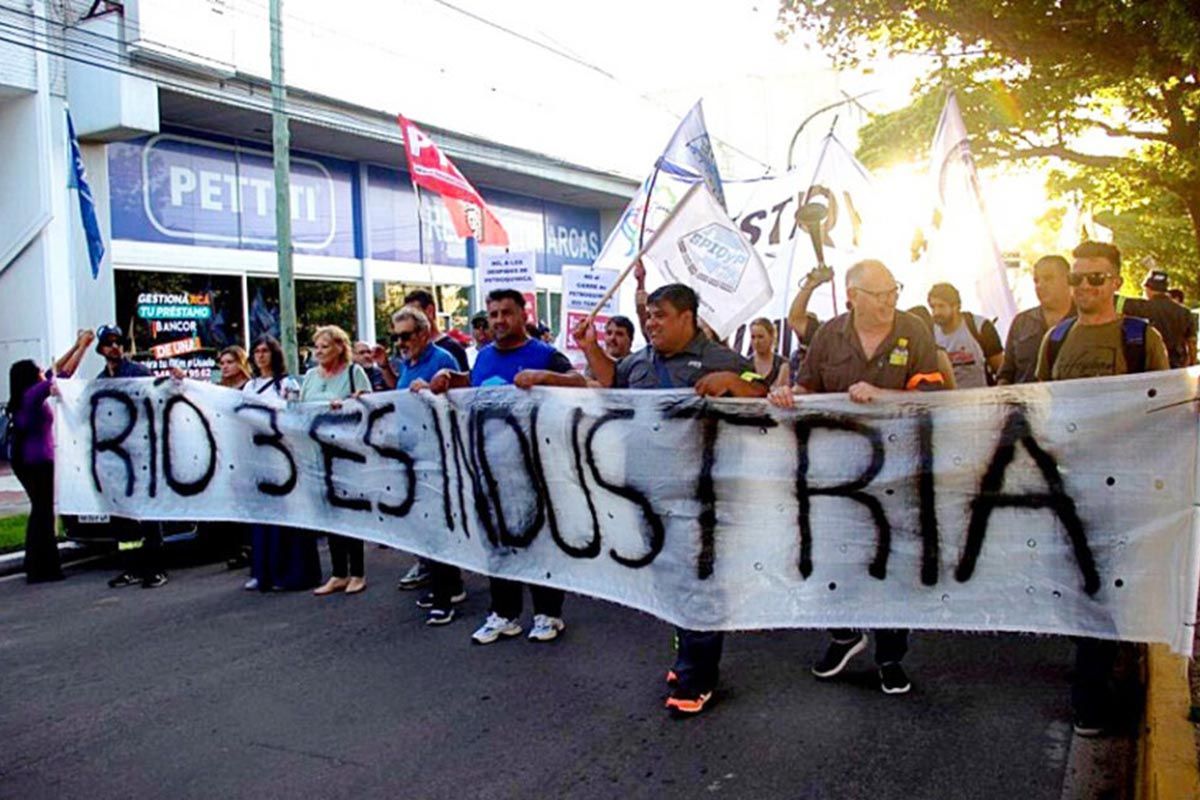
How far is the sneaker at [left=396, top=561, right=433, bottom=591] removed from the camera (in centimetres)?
704

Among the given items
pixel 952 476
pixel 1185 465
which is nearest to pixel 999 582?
pixel 952 476

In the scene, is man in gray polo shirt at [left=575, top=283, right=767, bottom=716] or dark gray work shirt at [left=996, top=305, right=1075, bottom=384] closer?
man in gray polo shirt at [left=575, top=283, right=767, bottom=716]

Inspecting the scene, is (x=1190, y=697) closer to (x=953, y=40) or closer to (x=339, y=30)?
(x=953, y=40)

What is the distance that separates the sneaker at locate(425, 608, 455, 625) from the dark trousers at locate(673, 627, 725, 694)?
196 cm

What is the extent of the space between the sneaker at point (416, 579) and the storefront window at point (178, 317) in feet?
32.4

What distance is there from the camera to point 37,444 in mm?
7465

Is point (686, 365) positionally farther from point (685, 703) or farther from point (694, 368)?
point (685, 703)

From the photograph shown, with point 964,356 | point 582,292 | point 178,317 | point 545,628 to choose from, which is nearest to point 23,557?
point 545,628

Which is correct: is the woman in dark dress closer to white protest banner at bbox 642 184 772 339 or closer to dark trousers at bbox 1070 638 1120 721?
white protest banner at bbox 642 184 772 339

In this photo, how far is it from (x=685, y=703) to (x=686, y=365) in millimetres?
1462

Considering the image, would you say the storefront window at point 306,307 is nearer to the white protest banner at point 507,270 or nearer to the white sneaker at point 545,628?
the white protest banner at point 507,270

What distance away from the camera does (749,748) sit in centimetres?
416

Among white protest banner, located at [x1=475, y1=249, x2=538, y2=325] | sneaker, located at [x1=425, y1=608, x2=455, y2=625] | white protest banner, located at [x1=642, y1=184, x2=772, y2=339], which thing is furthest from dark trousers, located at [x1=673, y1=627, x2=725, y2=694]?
white protest banner, located at [x1=475, y1=249, x2=538, y2=325]

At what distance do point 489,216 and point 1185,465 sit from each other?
1046 centimetres
